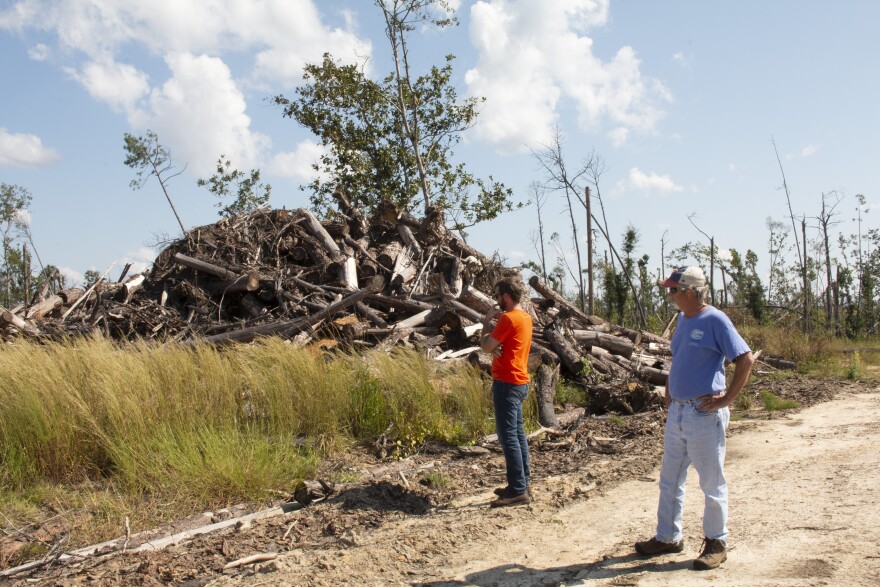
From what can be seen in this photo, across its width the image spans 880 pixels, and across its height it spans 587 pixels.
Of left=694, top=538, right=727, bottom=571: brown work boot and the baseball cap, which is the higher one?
the baseball cap

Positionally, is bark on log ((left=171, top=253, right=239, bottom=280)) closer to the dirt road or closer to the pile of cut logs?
the pile of cut logs

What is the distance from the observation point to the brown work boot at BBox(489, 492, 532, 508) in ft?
19.0

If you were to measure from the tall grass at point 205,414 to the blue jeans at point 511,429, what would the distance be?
1.98 meters

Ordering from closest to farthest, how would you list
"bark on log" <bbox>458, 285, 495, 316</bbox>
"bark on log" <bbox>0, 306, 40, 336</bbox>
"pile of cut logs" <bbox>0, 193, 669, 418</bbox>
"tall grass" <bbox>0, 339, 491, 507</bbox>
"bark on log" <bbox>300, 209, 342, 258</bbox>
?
"tall grass" <bbox>0, 339, 491, 507</bbox>
"pile of cut logs" <bbox>0, 193, 669, 418</bbox>
"bark on log" <bbox>0, 306, 40, 336</bbox>
"bark on log" <bbox>458, 285, 495, 316</bbox>
"bark on log" <bbox>300, 209, 342, 258</bbox>

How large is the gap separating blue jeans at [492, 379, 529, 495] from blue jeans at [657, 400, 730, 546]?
1.61 m

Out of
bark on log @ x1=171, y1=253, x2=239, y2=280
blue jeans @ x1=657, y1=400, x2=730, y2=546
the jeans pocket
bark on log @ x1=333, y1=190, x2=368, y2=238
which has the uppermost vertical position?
bark on log @ x1=333, y1=190, x2=368, y2=238

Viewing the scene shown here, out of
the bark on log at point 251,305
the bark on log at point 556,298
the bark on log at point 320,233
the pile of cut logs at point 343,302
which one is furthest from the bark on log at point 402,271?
the bark on log at point 556,298

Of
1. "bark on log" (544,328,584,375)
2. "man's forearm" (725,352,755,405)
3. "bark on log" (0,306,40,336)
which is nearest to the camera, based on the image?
"man's forearm" (725,352,755,405)

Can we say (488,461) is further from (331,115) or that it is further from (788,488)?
(331,115)

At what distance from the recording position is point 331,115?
81.3ft

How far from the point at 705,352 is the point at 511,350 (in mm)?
1933

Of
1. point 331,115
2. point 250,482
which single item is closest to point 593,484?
point 250,482

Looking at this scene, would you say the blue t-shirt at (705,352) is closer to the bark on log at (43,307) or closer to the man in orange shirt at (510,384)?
the man in orange shirt at (510,384)

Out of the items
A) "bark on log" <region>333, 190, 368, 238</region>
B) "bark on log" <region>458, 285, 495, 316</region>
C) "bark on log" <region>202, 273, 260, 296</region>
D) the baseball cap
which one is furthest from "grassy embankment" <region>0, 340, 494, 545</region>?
"bark on log" <region>333, 190, 368, 238</region>
